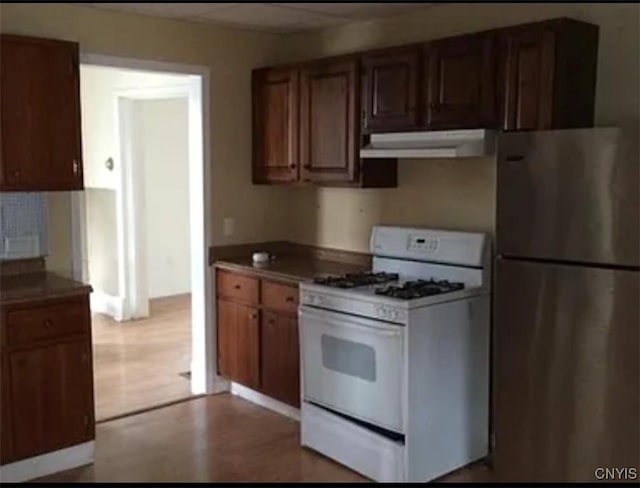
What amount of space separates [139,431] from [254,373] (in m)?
0.78

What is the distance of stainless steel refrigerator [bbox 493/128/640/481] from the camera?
9.05 feet

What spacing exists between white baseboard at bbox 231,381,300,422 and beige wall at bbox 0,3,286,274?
101cm

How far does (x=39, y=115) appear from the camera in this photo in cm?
366

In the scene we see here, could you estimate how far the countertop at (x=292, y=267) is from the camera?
4.22 m

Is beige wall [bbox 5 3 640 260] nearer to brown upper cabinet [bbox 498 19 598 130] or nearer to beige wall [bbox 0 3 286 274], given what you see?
beige wall [bbox 0 3 286 274]

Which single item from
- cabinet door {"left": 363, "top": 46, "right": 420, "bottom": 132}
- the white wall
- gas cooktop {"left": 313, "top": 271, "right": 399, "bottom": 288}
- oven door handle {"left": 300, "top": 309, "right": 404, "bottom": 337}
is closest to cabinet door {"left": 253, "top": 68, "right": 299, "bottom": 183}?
cabinet door {"left": 363, "top": 46, "right": 420, "bottom": 132}

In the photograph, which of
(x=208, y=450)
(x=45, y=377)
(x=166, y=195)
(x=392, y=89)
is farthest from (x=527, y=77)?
(x=166, y=195)

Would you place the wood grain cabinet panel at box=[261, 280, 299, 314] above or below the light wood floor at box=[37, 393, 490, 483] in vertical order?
above

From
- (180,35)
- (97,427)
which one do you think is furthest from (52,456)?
(180,35)

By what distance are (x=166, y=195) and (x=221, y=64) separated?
11.1 feet

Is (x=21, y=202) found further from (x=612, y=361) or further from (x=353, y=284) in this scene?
(x=612, y=361)

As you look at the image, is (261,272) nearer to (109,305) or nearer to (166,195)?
(109,305)

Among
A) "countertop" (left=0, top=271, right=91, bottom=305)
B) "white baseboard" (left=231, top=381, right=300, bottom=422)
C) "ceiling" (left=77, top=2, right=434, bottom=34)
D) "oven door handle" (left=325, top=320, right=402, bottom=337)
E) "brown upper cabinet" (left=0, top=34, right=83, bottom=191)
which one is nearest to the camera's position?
"oven door handle" (left=325, top=320, right=402, bottom=337)

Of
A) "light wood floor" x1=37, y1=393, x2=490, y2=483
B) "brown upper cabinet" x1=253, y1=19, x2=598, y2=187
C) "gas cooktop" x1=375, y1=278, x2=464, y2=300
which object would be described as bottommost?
"light wood floor" x1=37, y1=393, x2=490, y2=483
